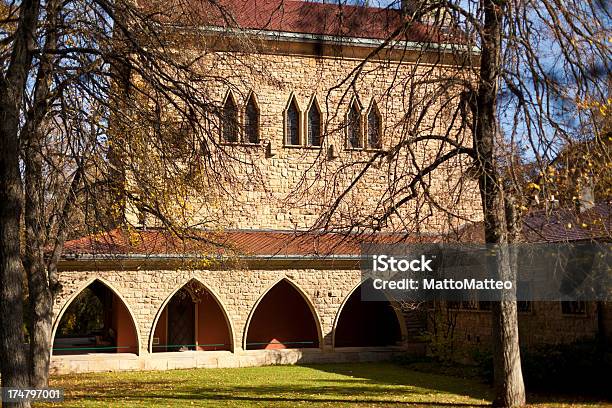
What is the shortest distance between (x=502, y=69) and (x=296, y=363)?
43.5 feet

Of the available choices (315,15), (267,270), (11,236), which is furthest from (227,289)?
(11,236)

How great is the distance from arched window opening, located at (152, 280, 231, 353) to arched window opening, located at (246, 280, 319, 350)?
103 centimetres

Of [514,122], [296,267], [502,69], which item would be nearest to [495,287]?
[514,122]

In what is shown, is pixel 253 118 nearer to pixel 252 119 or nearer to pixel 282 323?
pixel 252 119

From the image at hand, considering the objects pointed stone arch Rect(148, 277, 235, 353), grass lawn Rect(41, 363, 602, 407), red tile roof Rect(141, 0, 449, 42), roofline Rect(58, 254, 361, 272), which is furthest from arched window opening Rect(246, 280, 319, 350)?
red tile roof Rect(141, 0, 449, 42)

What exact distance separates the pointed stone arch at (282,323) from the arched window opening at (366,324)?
101cm

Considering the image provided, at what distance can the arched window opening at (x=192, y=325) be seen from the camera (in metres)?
22.2

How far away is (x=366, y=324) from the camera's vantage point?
24.5 metres

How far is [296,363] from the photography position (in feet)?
70.4

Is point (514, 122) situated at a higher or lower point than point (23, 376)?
higher

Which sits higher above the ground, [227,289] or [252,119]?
[252,119]

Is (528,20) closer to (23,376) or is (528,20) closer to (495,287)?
(495,287)

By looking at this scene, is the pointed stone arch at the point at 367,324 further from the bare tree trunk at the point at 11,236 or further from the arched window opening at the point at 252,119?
the bare tree trunk at the point at 11,236

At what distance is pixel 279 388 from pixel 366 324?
359 inches
